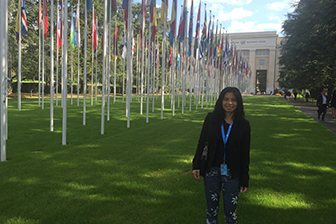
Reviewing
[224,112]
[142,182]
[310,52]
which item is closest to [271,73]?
[310,52]

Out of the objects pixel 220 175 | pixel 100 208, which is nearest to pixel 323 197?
pixel 220 175

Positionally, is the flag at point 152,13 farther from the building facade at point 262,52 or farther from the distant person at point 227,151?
the building facade at point 262,52

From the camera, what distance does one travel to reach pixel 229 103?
2980 millimetres

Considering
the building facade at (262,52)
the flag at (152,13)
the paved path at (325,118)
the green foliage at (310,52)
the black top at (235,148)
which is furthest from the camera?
the building facade at (262,52)

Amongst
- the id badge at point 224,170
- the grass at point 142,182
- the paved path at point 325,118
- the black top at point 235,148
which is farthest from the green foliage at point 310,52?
the id badge at point 224,170

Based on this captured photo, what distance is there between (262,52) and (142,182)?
96635 mm

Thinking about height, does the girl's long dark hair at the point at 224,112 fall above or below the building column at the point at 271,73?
below

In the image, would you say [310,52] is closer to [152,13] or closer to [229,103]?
[152,13]

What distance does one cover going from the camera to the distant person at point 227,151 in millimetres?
2920

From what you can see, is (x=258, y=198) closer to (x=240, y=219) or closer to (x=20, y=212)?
(x=240, y=219)

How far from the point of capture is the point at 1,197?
181 inches

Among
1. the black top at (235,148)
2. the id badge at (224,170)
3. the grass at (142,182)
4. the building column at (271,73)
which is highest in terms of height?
the building column at (271,73)

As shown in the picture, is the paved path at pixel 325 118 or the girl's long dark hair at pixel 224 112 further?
the paved path at pixel 325 118

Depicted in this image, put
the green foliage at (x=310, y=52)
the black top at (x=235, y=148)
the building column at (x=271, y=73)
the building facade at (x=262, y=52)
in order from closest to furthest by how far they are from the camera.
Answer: the black top at (x=235, y=148) < the green foliage at (x=310, y=52) < the building column at (x=271, y=73) < the building facade at (x=262, y=52)
